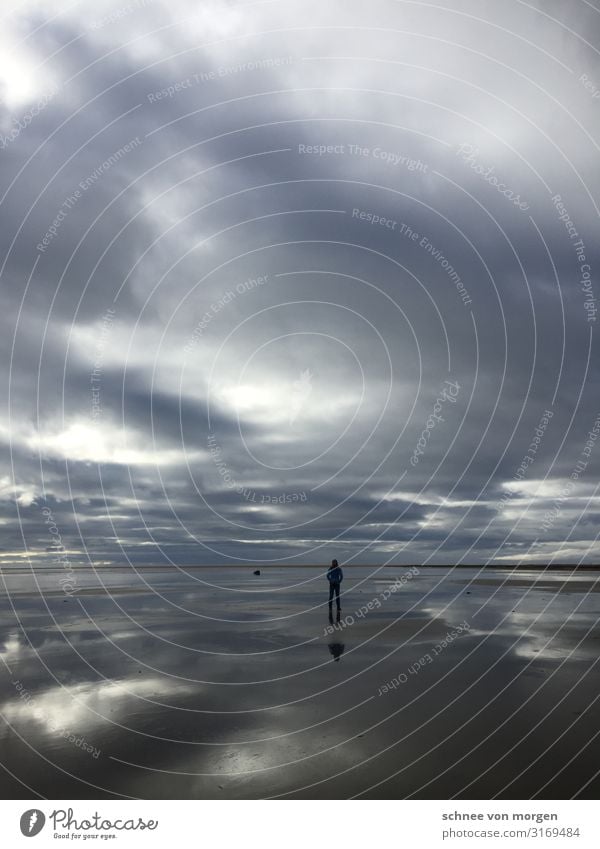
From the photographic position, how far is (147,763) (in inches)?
342

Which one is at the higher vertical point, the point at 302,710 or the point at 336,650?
the point at 336,650

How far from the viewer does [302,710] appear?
36.8ft

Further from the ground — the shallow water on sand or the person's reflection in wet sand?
→ the person's reflection in wet sand

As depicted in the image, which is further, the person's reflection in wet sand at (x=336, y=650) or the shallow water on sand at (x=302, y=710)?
the person's reflection in wet sand at (x=336, y=650)

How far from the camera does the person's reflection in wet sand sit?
637 inches

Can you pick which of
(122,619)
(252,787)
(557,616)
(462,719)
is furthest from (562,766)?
(122,619)

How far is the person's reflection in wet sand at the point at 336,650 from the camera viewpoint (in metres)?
16.2

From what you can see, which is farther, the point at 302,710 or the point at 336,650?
the point at 336,650

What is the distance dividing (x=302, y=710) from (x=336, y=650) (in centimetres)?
608

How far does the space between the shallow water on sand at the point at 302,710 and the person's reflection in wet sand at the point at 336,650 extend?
0.06 metres

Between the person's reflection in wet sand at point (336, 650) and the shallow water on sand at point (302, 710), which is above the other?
the person's reflection in wet sand at point (336, 650)

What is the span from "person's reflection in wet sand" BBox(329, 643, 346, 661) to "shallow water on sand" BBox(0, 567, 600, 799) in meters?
0.06

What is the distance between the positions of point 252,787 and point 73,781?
266 cm
